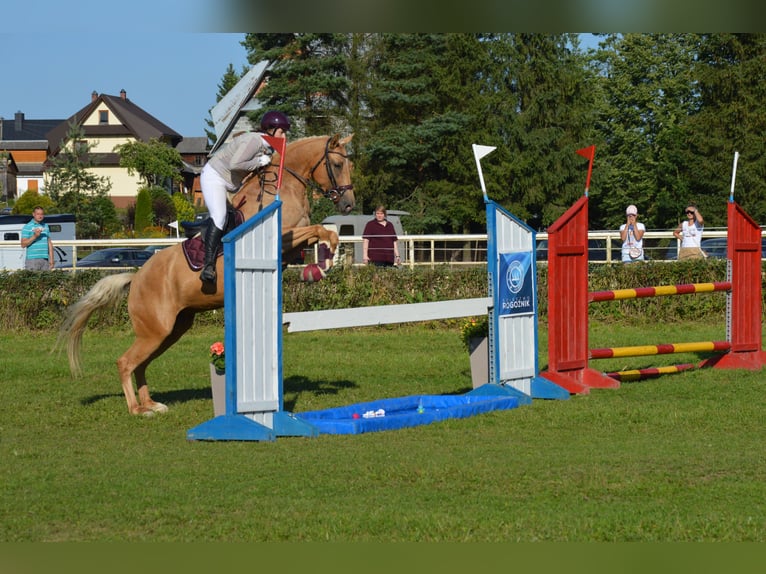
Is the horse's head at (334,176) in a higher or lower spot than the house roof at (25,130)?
lower

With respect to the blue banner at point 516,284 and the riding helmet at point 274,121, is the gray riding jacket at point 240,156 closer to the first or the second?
the riding helmet at point 274,121

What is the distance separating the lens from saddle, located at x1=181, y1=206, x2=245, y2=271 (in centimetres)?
828

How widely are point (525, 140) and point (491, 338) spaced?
40.3 metres

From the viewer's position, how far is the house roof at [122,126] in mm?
91375

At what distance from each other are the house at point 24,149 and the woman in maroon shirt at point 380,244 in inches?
2987

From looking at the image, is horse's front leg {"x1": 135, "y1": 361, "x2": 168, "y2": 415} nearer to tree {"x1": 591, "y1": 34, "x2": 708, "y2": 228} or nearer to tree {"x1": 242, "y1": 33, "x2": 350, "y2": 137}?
tree {"x1": 242, "y1": 33, "x2": 350, "y2": 137}

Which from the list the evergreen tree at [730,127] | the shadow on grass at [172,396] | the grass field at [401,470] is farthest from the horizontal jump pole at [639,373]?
the evergreen tree at [730,127]

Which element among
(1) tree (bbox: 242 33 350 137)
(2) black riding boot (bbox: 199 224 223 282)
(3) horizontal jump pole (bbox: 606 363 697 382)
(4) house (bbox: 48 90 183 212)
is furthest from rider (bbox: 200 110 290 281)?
(4) house (bbox: 48 90 183 212)

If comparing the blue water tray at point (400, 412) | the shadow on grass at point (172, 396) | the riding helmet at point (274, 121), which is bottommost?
the shadow on grass at point (172, 396)

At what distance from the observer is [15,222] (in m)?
34.3

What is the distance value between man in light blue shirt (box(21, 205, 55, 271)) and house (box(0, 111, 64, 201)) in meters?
74.5

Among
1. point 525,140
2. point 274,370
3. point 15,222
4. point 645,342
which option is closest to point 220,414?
point 274,370

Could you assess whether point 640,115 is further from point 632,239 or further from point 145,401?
point 145,401

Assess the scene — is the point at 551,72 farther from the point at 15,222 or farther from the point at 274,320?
the point at 274,320
